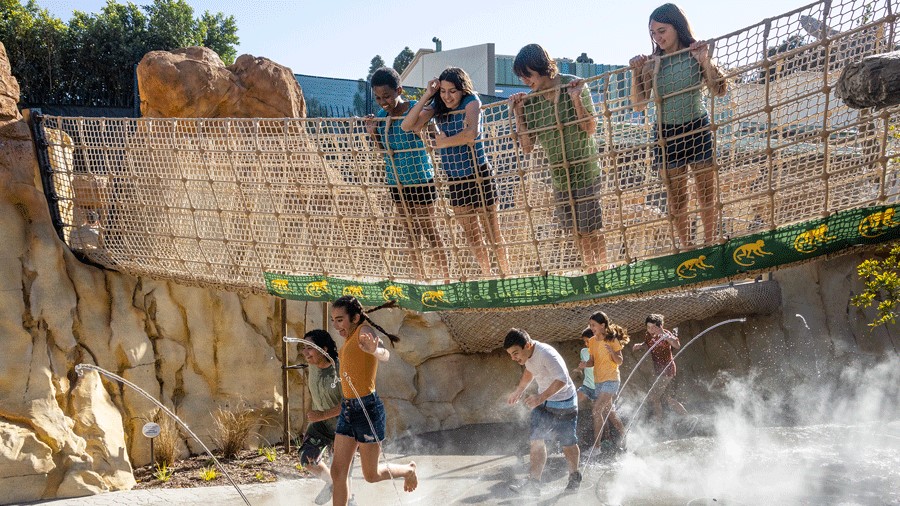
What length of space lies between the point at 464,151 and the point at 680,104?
1099 millimetres

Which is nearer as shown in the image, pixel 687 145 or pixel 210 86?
pixel 687 145

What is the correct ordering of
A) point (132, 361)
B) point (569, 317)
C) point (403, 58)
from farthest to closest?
1. point (403, 58)
2. point (569, 317)
3. point (132, 361)

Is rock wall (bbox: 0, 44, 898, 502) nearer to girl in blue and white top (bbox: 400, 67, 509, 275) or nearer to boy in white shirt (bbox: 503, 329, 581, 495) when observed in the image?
boy in white shirt (bbox: 503, 329, 581, 495)

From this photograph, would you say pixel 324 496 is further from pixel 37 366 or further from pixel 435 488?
pixel 37 366

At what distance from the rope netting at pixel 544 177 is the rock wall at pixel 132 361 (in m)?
0.66

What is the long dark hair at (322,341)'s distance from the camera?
5.07 meters

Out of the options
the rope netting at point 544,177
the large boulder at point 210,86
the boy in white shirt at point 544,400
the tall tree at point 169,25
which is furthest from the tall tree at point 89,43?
the boy in white shirt at point 544,400

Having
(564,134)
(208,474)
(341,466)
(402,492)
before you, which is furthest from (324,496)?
(564,134)

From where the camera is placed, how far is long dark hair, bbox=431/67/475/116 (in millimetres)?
4434

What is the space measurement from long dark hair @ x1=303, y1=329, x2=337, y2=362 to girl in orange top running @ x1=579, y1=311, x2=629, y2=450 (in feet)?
7.79

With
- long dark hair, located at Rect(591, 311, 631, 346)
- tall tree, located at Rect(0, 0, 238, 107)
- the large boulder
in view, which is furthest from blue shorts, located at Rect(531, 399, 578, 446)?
tall tree, located at Rect(0, 0, 238, 107)

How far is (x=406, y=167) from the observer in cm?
488

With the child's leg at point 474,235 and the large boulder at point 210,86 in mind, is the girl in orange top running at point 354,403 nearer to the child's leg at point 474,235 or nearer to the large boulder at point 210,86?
the child's leg at point 474,235

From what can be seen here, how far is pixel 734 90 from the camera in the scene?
14.2 feet
